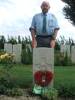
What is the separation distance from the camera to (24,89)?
1443 centimetres

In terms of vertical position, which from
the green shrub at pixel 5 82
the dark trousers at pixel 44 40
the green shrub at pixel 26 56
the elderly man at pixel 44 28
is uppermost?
the elderly man at pixel 44 28

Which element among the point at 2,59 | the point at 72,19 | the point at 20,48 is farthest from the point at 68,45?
the point at 2,59

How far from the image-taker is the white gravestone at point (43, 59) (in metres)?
14.4

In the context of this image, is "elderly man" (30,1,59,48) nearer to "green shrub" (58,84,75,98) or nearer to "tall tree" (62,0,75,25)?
"green shrub" (58,84,75,98)

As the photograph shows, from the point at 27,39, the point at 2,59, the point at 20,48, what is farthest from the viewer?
the point at 27,39

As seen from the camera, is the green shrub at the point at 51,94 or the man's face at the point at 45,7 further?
the man's face at the point at 45,7

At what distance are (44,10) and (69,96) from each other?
234 centimetres

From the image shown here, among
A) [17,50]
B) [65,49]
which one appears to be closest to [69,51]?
[65,49]

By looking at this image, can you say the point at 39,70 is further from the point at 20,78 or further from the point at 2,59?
the point at 20,78

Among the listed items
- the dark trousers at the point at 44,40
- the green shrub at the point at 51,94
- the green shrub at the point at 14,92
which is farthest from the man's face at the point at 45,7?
the green shrub at the point at 14,92

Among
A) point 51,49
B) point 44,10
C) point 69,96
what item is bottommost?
point 69,96

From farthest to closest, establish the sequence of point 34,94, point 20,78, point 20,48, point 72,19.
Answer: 1. point 20,48
2. point 72,19
3. point 20,78
4. point 34,94

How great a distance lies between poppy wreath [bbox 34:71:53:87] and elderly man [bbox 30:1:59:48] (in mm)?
783

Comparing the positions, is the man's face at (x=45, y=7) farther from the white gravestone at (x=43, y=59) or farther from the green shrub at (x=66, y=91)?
the green shrub at (x=66, y=91)
